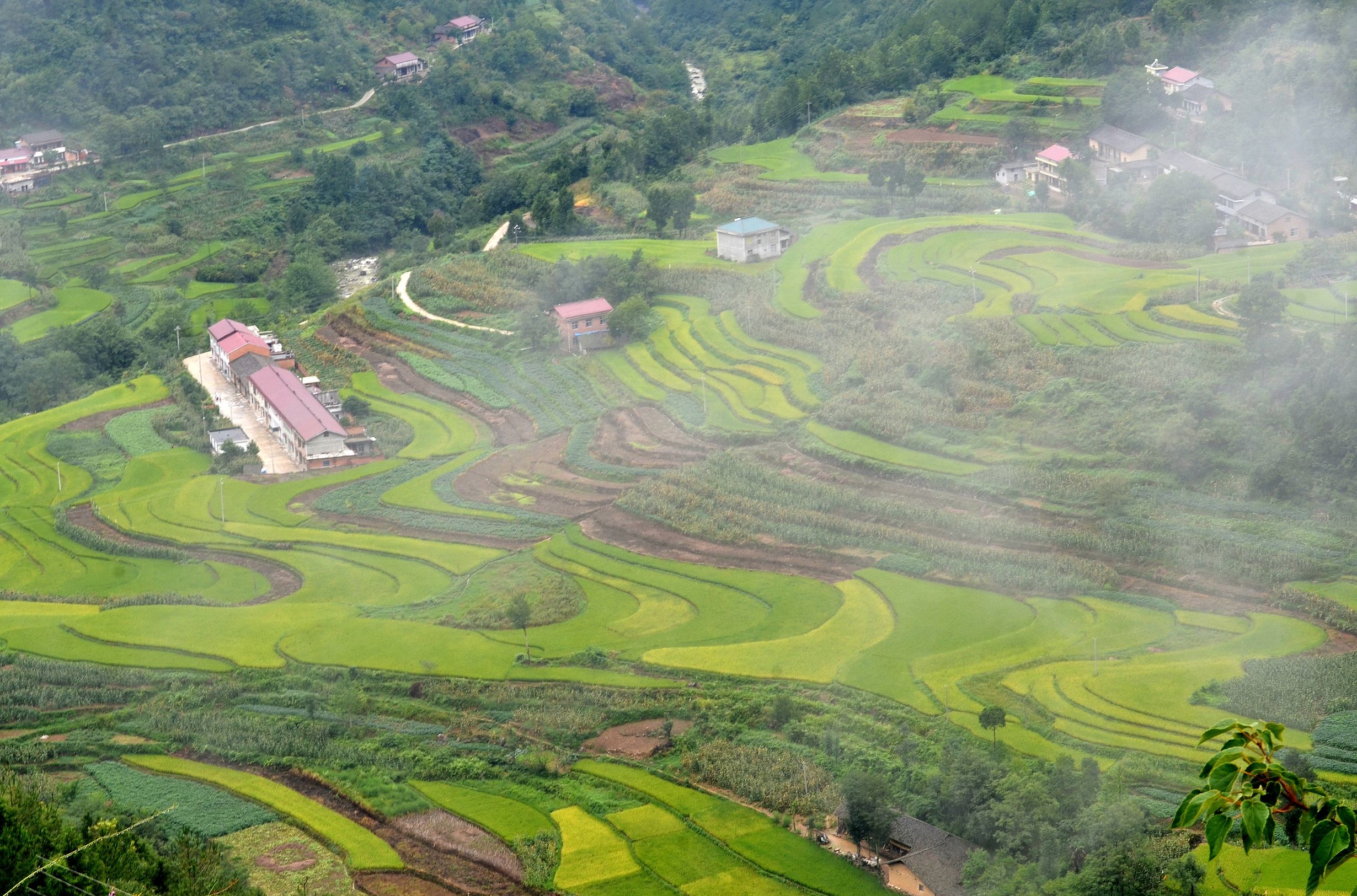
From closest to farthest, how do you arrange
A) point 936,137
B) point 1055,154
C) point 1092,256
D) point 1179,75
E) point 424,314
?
point 1092,256 < point 424,314 < point 1055,154 < point 1179,75 < point 936,137

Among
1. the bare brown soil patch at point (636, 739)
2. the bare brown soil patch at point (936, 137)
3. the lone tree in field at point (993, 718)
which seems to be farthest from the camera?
the bare brown soil patch at point (936, 137)

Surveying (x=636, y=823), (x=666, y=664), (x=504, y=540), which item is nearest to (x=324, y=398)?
(x=504, y=540)

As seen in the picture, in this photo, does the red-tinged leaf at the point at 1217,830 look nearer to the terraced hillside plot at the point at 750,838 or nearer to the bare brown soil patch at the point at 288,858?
the terraced hillside plot at the point at 750,838

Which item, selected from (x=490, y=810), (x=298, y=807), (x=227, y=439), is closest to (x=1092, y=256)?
(x=227, y=439)

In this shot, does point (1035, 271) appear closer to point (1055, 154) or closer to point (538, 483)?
point (1055, 154)

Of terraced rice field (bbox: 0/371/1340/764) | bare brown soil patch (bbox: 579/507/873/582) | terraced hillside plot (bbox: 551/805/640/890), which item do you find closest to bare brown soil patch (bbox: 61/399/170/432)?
terraced rice field (bbox: 0/371/1340/764)

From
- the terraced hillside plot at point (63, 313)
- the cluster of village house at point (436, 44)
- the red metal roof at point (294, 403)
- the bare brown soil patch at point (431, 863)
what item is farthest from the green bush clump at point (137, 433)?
the cluster of village house at point (436, 44)
